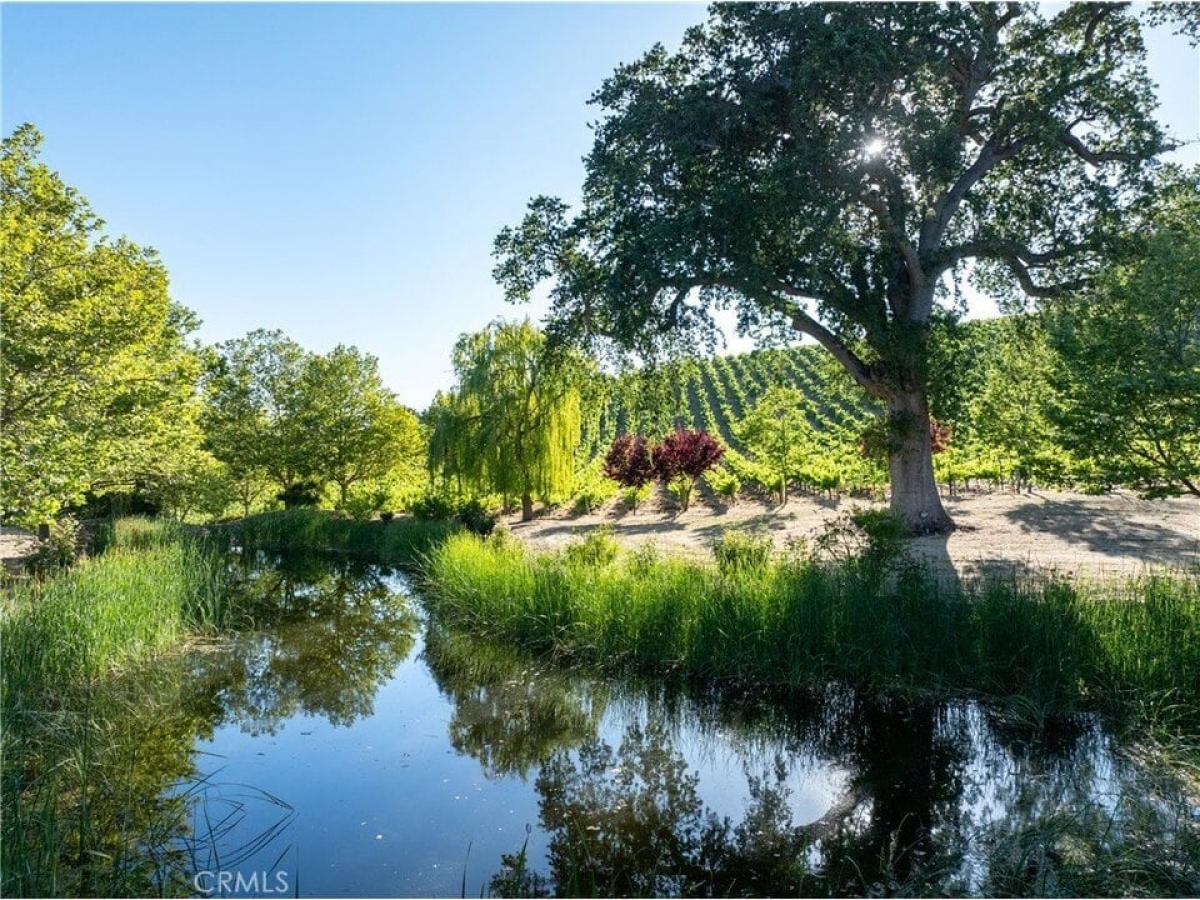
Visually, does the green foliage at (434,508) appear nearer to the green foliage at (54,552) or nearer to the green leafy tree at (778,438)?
the green foliage at (54,552)

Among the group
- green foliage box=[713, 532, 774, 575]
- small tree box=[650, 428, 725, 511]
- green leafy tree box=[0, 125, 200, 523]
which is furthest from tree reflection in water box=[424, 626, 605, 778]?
small tree box=[650, 428, 725, 511]

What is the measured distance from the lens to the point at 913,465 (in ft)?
50.5

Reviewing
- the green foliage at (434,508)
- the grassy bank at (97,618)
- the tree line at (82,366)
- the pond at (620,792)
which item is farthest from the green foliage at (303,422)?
the pond at (620,792)

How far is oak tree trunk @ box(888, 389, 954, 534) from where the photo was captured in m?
14.8

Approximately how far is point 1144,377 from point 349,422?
2513 centimetres

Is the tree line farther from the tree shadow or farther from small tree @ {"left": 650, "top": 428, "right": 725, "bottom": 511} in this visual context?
the tree shadow

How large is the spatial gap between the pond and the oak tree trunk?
8.94m

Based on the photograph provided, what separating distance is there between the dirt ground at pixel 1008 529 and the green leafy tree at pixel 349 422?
6832mm

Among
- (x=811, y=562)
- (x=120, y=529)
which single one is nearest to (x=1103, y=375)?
(x=811, y=562)

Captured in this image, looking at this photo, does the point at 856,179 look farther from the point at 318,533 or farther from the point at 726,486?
the point at 318,533

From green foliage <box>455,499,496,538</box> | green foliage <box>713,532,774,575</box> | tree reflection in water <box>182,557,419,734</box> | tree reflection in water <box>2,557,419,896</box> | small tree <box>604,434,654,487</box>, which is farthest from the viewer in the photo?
small tree <box>604,434,654,487</box>

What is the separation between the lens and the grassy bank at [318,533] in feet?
66.3

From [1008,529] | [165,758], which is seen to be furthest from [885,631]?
[1008,529]

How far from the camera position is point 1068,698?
21.2ft
